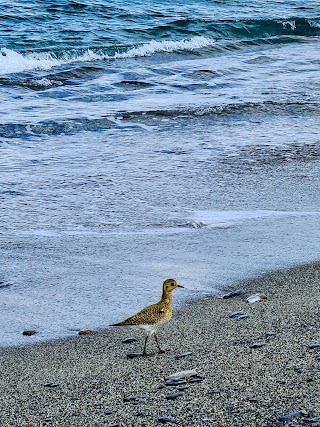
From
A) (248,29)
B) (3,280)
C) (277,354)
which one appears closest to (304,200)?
(3,280)

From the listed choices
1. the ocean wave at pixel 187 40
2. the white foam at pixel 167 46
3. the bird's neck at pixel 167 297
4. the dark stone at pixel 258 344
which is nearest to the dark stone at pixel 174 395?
the dark stone at pixel 258 344

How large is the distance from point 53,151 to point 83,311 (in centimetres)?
528

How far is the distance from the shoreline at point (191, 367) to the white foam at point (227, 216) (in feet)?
6.13

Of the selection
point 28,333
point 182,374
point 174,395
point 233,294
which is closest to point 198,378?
point 182,374

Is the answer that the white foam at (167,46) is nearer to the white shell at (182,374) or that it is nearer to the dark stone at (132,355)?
the dark stone at (132,355)

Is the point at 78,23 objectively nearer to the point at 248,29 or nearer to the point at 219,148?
the point at 248,29

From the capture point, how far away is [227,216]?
7.68 m

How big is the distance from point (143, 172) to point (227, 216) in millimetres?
2004

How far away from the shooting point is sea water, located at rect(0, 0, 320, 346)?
614 centimetres

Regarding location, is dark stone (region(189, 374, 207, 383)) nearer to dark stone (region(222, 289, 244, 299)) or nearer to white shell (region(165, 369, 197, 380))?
white shell (region(165, 369, 197, 380))

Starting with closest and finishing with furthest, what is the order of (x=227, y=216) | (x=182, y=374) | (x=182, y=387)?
1. (x=182, y=387)
2. (x=182, y=374)
3. (x=227, y=216)

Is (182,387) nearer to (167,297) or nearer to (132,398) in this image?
(132,398)

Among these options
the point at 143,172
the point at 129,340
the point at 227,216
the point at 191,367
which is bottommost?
the point at 143,172

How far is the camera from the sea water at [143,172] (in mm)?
6141
